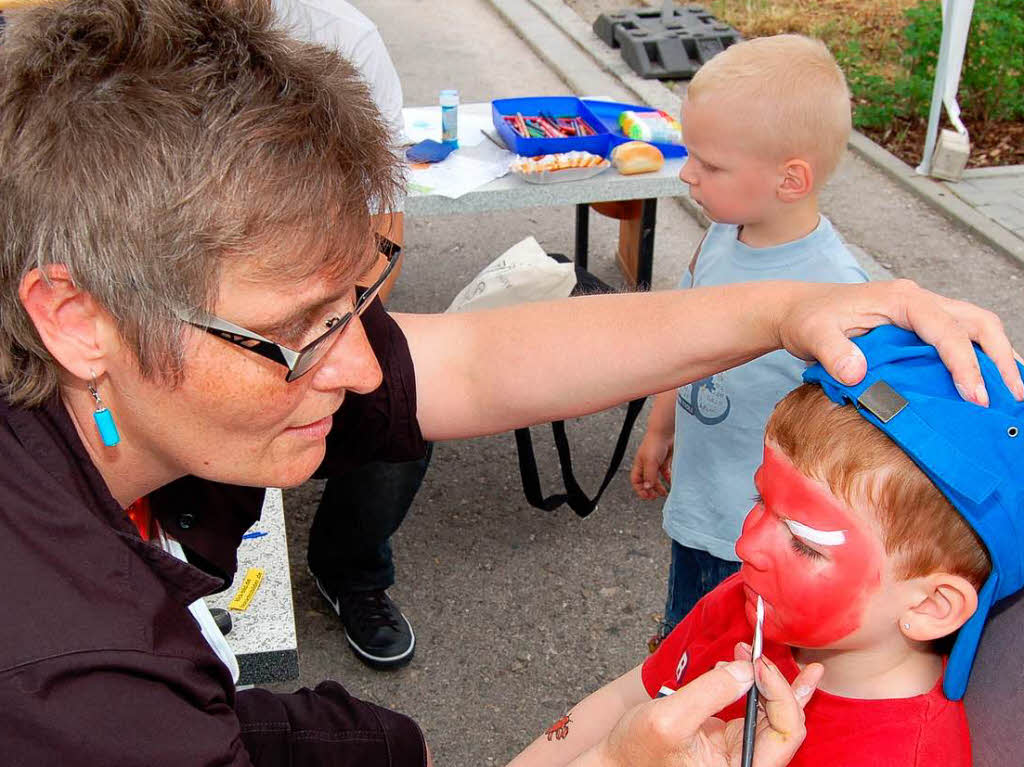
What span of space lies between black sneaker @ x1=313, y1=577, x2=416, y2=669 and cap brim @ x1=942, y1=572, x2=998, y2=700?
1883 mm

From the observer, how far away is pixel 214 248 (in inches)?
53.3

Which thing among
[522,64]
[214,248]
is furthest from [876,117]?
[214,248]

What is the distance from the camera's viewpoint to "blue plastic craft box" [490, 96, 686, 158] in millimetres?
3820

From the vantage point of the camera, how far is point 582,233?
4844 millimetres

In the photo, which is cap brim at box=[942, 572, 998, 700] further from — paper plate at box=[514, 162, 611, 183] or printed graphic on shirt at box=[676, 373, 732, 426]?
paper plate at box=[514, 162, 611, 183]

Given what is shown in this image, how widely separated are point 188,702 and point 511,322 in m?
0.93

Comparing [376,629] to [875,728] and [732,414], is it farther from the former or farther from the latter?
[875,728]

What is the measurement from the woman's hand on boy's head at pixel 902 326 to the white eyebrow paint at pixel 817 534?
0.22m

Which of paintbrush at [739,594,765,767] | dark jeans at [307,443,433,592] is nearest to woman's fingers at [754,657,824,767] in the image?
paintbrush at [739,594,765,767]

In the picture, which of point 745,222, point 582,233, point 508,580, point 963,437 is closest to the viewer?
point 963,437

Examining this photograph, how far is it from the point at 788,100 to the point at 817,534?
125cm

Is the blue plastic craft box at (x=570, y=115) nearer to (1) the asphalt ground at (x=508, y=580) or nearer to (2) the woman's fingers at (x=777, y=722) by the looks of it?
(1) the asphalt ground at (x=508, y=580)

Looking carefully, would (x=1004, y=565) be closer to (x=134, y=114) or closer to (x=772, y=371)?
(x=772, y=371)

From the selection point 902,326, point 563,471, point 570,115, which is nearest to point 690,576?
point 563,471
